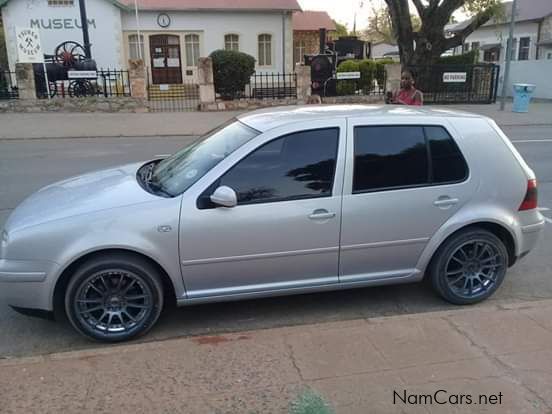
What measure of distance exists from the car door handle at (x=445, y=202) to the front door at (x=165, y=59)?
26745mm

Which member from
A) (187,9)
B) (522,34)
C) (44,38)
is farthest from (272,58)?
(522,34)

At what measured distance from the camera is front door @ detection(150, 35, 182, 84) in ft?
91.8

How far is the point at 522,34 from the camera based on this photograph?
33719mm

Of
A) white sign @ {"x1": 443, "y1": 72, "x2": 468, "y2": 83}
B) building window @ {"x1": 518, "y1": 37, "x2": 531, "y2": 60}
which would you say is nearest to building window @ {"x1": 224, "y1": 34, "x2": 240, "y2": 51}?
white sign @ {"x1": 443, "y1": 72, "x2": 468, "y2": 83}

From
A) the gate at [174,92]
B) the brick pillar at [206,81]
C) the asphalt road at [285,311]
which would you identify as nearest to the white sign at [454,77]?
the brick pillar at [206,81]

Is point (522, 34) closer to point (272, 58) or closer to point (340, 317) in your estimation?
point (272, 58)

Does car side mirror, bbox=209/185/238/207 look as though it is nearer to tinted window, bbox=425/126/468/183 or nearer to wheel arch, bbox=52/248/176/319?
wheel arch, bbox=52/248/176/319

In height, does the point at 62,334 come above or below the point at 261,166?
below

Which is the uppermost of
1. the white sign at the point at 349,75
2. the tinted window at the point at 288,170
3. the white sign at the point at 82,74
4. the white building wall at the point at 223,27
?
the white building wall at the point at 223,27

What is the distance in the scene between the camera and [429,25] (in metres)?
22.7

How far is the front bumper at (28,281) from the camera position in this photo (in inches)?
127

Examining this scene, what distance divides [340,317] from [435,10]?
72.2ft

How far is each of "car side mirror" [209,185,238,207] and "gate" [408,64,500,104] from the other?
19719mm

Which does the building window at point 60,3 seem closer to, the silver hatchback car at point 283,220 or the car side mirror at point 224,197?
the silver hatchback car at point 283,220
